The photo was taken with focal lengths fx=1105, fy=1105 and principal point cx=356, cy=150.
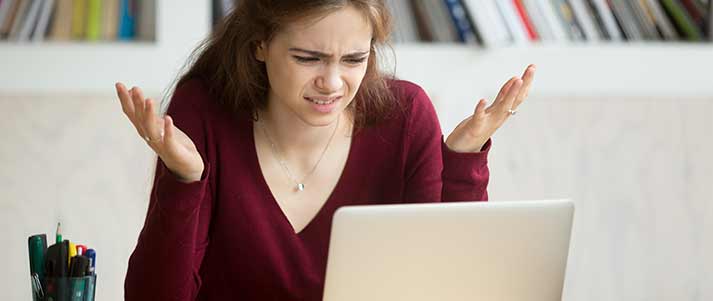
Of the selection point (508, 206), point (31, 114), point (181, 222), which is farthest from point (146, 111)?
point (31, 114)

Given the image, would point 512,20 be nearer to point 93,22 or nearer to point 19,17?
point 93,22

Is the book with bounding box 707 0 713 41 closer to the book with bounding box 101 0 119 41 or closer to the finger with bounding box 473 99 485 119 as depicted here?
the finger with bounding box 473 99 485 119

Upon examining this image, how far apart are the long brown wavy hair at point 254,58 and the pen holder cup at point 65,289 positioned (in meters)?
0.47

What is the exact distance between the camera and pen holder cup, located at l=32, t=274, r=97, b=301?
1.37 metres

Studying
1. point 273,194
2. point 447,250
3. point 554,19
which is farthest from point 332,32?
point 554,19

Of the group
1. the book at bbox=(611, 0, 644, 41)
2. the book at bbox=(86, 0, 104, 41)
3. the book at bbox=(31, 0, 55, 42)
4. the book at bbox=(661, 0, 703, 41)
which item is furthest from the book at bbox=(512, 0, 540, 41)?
the book at bbox=(31, 0, 55, 42)

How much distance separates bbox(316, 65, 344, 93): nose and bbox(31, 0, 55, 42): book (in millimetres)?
1117

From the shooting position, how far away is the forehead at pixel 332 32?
1591mm

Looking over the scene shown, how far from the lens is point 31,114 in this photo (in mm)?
2469

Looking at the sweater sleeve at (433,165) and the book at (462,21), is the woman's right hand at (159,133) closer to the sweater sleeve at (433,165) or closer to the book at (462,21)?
the sweater sleeve at (433,165)

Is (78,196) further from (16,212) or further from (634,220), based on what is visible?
(634,220)

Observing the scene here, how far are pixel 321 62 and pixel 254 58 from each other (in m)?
0.17

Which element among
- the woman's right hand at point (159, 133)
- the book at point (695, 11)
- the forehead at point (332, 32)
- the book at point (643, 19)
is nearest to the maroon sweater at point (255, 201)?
the woman's right hand at point (159, 133)

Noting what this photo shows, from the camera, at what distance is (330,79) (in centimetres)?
160
